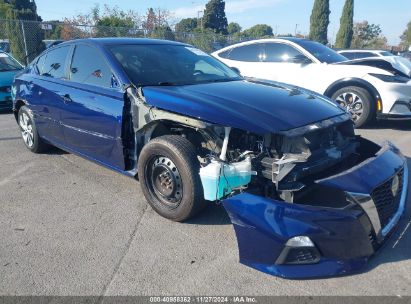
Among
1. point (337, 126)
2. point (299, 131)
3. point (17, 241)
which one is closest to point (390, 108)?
point (337, 126)

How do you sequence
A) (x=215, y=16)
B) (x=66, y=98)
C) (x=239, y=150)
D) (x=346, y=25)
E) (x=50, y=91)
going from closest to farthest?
(x=239, y=150), (x=66, y=98), (x=50, y=91), (x=346, y=25), (x=215, y=16)

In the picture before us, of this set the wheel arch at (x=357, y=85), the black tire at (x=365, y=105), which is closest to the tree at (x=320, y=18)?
the wheel arch at (x=357, y=85)

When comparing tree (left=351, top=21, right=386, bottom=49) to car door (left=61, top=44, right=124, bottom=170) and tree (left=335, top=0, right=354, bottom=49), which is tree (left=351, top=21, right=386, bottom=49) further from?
car door (left=61, top=44, right=124, bottom=170)

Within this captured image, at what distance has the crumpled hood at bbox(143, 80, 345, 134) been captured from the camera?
2.90 m

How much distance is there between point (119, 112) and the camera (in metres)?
3.60

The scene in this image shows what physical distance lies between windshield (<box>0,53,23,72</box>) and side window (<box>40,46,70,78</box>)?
5.43 m

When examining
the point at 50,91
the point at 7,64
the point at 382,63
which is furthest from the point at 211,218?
the point at 7,64

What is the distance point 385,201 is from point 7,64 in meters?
10.1

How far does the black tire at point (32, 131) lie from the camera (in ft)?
17.4

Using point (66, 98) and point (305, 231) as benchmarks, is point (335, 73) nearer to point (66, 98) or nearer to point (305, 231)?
point (66, 98)

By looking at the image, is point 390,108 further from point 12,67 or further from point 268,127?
point 12,67

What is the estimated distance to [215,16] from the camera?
218 feet

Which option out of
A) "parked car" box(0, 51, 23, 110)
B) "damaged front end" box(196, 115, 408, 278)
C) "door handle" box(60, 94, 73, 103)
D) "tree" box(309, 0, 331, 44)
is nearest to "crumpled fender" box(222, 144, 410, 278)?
"damaged front end" box(196, 115, 408, 278)

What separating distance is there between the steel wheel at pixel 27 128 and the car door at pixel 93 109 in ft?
4.14
